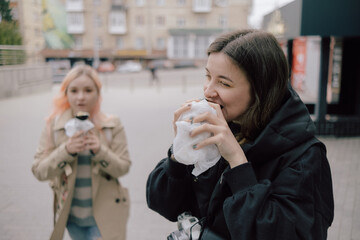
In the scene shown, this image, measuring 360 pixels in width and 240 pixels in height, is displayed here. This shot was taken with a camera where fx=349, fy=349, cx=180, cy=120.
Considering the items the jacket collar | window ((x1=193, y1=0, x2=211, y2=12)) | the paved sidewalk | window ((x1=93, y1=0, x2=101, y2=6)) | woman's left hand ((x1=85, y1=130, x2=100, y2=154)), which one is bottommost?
the paved sidewalk

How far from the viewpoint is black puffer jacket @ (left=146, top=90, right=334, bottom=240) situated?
1.20 m

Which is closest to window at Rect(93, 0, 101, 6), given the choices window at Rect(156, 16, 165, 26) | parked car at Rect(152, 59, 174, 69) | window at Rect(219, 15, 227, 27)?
window at Rect(156, 16, 165, 26)

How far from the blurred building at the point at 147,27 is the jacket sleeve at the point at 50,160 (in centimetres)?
4674

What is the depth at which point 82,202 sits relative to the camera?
2.61m

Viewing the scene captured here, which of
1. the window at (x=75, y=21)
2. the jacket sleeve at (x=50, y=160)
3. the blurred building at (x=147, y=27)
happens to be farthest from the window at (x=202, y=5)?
the jacket sleeve at (x=50, y=160)

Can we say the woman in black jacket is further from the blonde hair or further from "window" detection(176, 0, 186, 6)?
"window" detection(176, 0, 186, 6)

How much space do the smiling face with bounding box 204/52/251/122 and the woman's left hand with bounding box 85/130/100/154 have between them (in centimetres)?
138

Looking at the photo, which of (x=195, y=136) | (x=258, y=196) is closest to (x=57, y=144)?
(x=195, y=136)

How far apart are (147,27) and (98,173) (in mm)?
48080

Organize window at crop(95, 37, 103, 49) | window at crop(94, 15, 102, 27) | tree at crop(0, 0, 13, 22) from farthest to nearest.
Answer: window at crop(95, 37, 103, 49), window at crop(94, 15, 102, 27), tree at crop(0, 0, 13, 22)

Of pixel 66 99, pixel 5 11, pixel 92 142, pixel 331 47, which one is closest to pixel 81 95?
pixel 66 99

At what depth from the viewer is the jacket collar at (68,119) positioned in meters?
2.69

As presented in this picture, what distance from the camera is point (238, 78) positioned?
4.35ft

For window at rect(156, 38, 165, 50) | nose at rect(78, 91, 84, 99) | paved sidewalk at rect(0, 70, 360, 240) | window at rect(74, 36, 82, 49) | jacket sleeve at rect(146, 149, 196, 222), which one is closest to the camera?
jacket sleeve at rect(146, 149, 196, 222)
